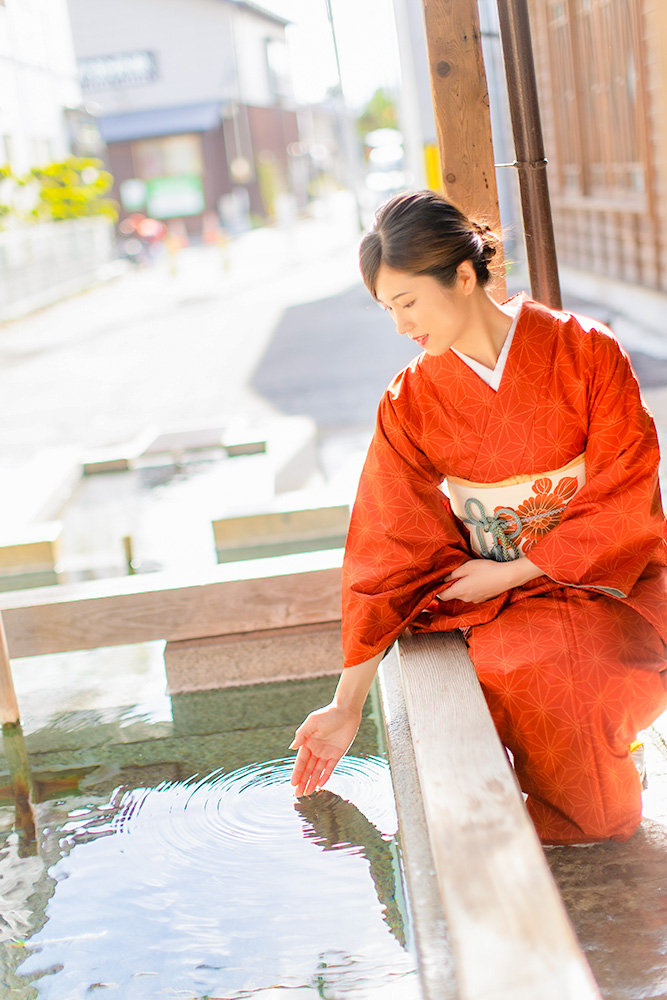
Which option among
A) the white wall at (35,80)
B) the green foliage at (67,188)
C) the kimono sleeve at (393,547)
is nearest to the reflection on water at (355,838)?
the kimono sleeve at (393,547)

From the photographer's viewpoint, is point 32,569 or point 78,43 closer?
point 32,569

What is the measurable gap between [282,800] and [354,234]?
1012 inches

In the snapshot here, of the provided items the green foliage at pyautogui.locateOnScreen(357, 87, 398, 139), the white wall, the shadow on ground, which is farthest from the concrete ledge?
the green foliage at pyautogui.locateOnScreen(357, 87, 398, 139)

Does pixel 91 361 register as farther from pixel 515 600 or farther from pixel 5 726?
pixel 515 600

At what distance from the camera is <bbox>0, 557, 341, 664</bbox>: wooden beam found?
9.68 feet

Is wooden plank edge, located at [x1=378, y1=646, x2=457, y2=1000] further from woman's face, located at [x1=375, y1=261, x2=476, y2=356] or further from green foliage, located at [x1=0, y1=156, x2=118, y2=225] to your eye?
green foliage, located at [x1=0, y1=156, x2=118, y2=225]

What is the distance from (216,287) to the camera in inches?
703

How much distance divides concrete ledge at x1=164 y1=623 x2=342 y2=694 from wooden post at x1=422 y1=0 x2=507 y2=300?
3.77ft

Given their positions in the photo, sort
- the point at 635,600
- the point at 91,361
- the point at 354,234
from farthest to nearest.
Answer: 1. the point at 354,234
2. the point at 91,361
3. the point at 635,600

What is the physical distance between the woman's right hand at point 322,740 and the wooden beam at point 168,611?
99 centimetres

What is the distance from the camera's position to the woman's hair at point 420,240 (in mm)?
1841

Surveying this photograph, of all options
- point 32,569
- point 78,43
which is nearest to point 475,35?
point 32,569

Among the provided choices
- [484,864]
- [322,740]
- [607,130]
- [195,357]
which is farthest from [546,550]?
[195,357]

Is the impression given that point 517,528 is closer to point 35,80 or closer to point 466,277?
point 466,277
